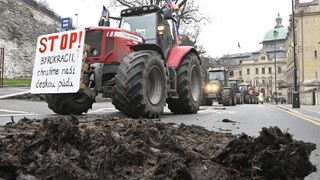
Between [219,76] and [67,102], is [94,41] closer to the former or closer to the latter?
[67,102]

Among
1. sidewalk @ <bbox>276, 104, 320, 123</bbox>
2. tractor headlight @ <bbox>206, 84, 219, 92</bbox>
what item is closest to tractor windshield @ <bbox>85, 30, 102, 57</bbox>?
sidewalk @ <bbox>276, 104, 320, 123</bbox>

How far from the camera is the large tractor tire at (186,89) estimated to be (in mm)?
9430

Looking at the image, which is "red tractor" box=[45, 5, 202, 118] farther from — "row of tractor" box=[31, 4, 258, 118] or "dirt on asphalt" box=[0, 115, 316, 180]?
"dirt on asphalt" box=[0, 115, 316, 180]

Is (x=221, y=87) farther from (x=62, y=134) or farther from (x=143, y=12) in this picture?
(x=62, y=134)

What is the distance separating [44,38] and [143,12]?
286 centimetres

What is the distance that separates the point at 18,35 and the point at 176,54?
108 ft

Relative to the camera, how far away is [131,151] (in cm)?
238

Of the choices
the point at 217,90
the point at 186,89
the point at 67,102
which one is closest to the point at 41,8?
the point at 217,90

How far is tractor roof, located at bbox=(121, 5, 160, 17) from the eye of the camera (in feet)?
31.1

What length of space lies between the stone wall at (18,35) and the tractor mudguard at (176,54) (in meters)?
28.4

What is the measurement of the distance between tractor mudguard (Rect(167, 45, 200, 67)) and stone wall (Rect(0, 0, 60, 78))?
2844cm

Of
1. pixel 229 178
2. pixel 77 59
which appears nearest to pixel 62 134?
pixel 229 178

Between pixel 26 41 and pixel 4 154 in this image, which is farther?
pixel 26 41

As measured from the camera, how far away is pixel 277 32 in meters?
123
